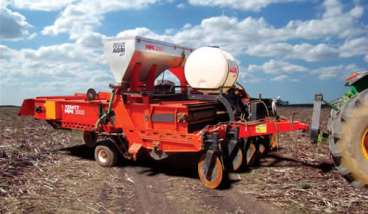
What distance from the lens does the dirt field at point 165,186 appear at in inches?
221

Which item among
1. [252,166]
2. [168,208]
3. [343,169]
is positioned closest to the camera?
[343,169]

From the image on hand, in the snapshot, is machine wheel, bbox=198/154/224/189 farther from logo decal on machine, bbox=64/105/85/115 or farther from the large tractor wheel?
logo decal on machine, bbox=64/105/85/115

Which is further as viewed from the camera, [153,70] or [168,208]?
[153,70]

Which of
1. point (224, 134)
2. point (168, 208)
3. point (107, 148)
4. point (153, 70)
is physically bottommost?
point (168, 208)

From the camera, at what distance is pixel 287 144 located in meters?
10.3

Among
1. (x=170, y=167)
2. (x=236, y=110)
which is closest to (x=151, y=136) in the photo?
(x=170, y=167)

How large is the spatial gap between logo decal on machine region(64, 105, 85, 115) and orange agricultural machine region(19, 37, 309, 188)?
0.02 meters

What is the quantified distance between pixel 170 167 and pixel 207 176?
5.60 ft

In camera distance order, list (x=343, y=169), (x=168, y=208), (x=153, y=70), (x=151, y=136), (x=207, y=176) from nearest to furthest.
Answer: (x=343, y=169) < (x=168, y=208) < (x=207, y=176) < (x=151, y=136) < (x=153, y=70)

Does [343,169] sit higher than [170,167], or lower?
higher

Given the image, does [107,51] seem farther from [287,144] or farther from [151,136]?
[287,144]

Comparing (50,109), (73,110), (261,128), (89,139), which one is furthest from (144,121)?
(89,139)

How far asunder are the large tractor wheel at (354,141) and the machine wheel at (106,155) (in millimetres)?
4854

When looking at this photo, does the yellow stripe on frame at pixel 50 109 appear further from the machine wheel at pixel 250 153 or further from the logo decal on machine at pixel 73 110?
the machine wheel at pixel 250 153
